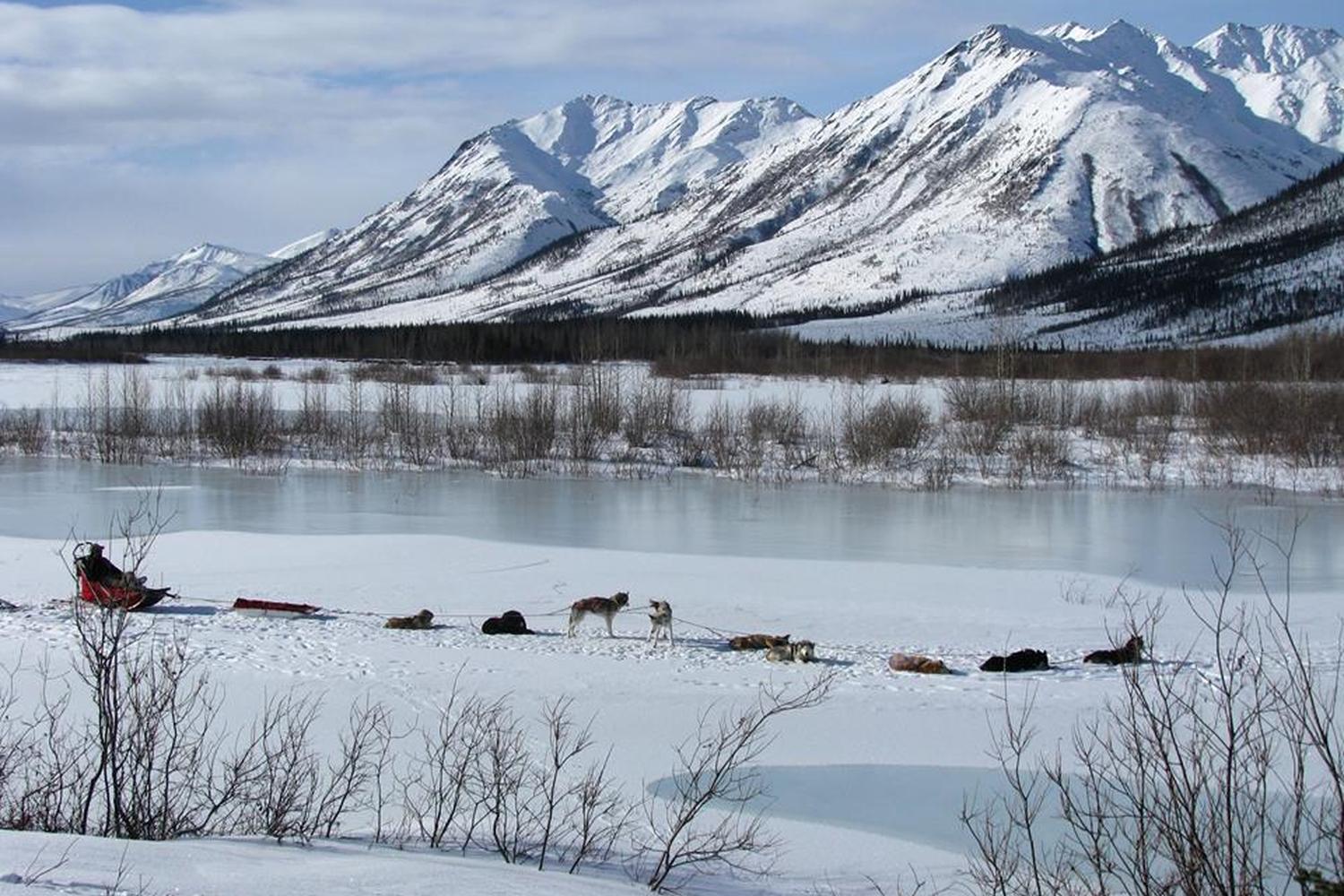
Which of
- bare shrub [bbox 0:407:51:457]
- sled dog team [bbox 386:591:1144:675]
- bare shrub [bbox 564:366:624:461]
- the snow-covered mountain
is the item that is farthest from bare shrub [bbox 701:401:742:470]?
the snow-covered mountain

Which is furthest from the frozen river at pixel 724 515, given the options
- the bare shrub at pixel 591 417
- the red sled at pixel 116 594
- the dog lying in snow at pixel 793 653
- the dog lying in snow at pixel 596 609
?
the red sled at pixel 116 594

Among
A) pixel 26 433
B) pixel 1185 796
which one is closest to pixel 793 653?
pixel 1185 796

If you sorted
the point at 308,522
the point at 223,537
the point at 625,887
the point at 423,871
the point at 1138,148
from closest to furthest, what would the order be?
1. the point at 423,871
2. the point at 625,887
3. the point at 223,537
4. the point at 308,522
5. the point at 1138,148

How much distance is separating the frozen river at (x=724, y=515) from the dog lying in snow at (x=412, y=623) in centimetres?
706

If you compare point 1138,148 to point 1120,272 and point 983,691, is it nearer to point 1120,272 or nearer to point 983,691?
point 1120,272

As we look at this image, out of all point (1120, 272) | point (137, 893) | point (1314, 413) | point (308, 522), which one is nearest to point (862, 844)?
point (137, 893)

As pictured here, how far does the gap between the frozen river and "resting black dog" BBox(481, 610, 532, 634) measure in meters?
6.78

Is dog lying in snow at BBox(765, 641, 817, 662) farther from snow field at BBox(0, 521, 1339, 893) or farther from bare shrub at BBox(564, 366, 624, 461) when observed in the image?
bare shrub at BBox(564, 366, 624, 461)

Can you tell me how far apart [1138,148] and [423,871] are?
672 ft

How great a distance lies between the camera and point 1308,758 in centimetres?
995

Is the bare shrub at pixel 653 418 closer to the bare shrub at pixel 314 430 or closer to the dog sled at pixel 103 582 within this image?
the bare shrub at pixel 314 430

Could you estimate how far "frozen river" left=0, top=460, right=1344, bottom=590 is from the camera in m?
21.1

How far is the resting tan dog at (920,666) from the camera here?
12.4m

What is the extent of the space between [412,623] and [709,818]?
667 cm
